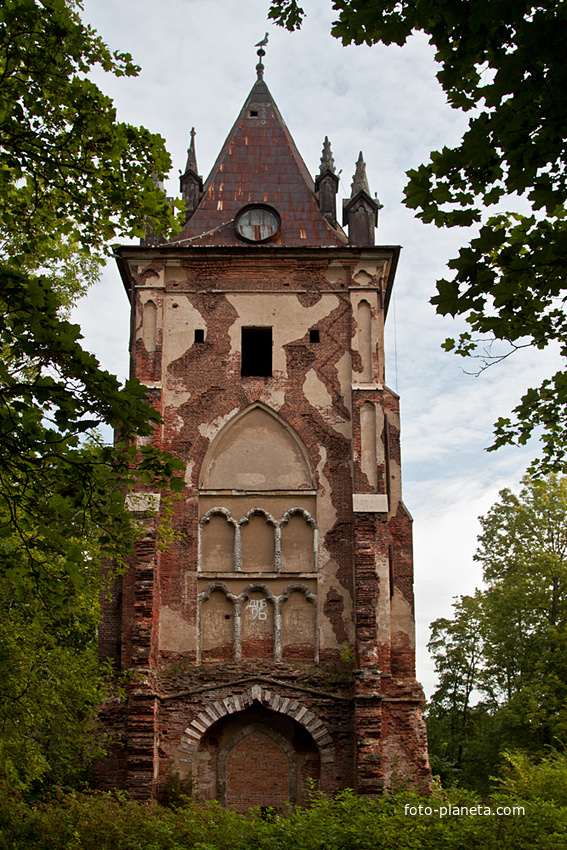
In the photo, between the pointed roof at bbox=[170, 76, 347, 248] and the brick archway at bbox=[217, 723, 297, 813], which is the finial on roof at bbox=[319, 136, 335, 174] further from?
the brick archway at bbox=[217, 723, 297, 813]

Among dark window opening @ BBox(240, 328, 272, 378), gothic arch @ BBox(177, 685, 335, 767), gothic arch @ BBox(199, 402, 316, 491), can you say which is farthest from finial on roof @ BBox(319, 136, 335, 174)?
gothic arch @ BBox(177, 685, 335, 767)

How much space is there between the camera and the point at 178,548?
1661cm

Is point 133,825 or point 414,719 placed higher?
point 414,719

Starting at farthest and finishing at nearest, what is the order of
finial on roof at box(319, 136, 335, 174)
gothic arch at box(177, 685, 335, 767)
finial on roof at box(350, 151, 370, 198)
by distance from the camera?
finial on roof at box(319, 136, 335, 174)
finial on roof at box(350, 151, 370, 198)
gothic arch at box(177, 685, 335, 767)

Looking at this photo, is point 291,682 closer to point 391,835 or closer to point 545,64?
point 391,835

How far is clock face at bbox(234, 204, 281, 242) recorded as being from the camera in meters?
18.8

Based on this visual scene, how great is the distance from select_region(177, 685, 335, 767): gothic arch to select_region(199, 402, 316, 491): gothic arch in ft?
12.2

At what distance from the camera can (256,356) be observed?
1964 centimetres

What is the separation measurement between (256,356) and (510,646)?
1183 centimetres

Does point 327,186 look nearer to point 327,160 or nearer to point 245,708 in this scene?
point 327,160

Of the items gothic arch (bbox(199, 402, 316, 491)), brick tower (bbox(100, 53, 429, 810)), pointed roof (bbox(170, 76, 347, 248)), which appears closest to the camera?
brick tower (bbox(100, 53, 429, 810))

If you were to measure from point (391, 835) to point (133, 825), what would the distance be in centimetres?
310

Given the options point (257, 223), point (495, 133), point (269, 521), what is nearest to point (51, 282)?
point (495, 133)

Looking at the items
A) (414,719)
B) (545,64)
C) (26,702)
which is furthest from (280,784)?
(545,64)
